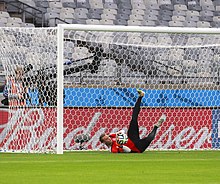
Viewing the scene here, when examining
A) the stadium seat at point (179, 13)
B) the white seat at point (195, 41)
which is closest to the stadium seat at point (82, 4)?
the stadium seat at point (179, 13)

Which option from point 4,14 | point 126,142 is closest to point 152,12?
point 4,14

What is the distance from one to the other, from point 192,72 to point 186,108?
122 cm

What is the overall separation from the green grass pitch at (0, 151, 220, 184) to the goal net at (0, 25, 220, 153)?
A: 5.34ft

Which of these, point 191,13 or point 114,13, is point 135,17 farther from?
point 191,13

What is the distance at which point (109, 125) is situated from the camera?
42.5 ft

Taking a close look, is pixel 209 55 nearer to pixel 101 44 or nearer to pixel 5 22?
pixel 101 44

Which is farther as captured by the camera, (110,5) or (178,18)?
(178,18)

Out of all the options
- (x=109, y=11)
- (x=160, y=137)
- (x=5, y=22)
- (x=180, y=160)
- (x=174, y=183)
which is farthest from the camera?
(x=109, y=11)

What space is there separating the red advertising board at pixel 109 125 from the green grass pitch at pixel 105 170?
1.59 meters

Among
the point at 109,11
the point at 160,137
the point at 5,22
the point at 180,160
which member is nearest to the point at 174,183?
the point at 180,160

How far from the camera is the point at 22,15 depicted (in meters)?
19.3

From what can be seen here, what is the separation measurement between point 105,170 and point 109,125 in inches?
206

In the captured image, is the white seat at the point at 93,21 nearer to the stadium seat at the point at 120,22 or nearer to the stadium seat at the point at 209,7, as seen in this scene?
the stadium seat at the point at 120,22

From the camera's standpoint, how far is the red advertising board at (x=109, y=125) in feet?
38.4
